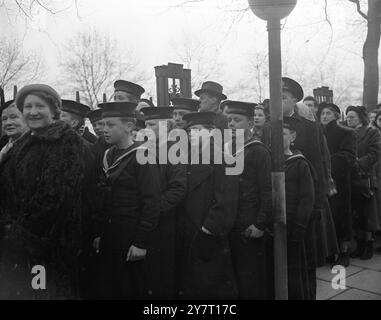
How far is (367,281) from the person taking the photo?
3.93m

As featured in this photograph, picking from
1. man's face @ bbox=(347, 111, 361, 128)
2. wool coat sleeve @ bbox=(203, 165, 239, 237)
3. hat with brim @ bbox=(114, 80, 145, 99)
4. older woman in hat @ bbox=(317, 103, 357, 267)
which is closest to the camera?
wool coat sleeve @ bbox=(203, 165, 239, 237)

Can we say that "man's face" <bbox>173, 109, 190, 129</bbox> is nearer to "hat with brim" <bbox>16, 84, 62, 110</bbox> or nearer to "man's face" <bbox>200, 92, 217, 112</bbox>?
"man's face" <bbox>200, 92, 217, 112</bbox>

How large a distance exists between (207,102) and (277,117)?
162 centimetres

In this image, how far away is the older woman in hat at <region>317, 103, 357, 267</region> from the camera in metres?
4.52

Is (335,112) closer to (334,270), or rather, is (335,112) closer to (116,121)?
(334,270)

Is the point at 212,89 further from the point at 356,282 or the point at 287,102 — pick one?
the point at 356,282

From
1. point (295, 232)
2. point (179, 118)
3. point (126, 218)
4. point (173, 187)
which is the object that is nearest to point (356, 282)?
point (295, 232)

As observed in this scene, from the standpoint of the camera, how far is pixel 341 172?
15.0ft

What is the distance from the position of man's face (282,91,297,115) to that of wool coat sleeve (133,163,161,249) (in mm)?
1348

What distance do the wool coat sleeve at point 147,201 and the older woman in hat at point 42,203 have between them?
0.42 meters

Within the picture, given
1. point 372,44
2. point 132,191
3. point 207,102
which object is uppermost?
point 372,44

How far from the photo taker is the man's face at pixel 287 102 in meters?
3.51

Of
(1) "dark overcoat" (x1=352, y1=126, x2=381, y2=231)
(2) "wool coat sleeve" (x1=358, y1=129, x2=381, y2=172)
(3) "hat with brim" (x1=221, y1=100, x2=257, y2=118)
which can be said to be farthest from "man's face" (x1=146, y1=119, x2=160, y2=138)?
(2) "wool coat sleeve" (x1=358, y1=129, x2=381, y2=172)

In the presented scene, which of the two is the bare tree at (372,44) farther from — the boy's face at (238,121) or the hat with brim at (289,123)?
the boy's face at (238,121)
